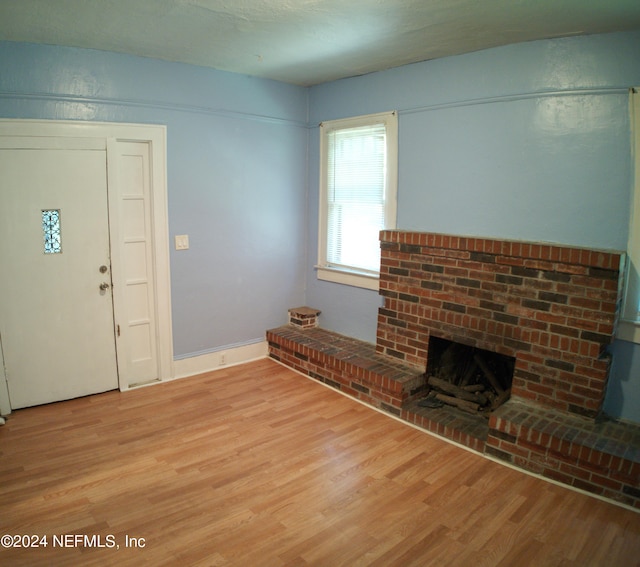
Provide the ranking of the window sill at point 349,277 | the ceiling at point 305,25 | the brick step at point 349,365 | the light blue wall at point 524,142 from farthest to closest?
the window sill at point 349,277
the brick step at point 349,365
the light blue wall at point 524,142
the ceiling at point 305,25

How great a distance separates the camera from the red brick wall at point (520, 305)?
110 inches

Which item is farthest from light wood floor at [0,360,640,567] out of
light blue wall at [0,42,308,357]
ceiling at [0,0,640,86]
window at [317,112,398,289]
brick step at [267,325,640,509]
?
ceiling at [0,0,640,86]

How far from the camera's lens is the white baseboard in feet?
13.8

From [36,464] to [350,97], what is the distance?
382 centimetres

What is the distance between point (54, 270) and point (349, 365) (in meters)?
2.46

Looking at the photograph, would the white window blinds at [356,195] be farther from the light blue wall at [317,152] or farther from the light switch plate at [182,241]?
the light switch plate at [182,241]

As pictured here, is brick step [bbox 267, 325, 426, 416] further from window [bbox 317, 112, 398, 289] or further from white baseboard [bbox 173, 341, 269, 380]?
window [bbox 317, 112, 398, 289]

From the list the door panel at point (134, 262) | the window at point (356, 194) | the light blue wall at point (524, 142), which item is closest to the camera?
the light blue wall at point (524, 142)

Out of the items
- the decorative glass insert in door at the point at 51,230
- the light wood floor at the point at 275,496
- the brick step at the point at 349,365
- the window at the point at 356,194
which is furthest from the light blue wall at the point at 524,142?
the decorative glass insert in door at the point at 51,230

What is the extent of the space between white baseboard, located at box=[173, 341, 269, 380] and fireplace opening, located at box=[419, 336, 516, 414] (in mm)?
1822

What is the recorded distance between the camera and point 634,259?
2785 mm

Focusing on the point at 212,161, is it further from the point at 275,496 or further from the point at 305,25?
the point at 275,496

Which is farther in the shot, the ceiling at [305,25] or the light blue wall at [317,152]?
the light blue wall at [317,152]

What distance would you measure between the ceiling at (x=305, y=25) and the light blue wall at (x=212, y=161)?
0.65 feet
